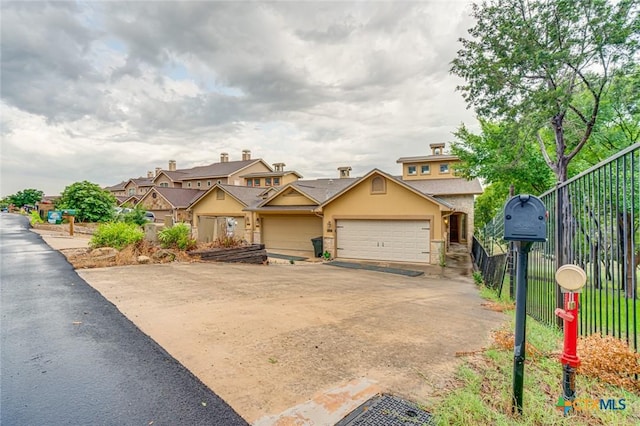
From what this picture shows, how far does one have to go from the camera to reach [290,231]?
2019 cm

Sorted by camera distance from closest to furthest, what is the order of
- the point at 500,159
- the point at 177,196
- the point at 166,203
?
the point at 500,159, the point at 166,203, the point at 177,196

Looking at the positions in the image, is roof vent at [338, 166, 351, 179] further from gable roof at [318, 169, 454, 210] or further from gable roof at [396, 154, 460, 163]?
gable roof at [318, 169, 454, 210]

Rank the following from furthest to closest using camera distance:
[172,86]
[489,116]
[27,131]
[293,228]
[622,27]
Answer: [293,228] → [172,86] → [27,131] → [489,116] → [622,27]

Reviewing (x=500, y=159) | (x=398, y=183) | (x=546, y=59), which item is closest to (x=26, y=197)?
(x=398, y=183)

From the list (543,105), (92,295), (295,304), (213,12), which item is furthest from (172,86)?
(543,105)

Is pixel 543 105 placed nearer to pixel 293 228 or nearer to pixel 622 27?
pixel 622 27

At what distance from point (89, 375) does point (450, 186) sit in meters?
23.3

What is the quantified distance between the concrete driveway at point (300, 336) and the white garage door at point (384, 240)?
645 centimetres

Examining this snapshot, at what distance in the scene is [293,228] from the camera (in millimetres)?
20031

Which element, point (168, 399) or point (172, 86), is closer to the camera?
point (168, 399)

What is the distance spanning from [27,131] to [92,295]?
44.8 feet

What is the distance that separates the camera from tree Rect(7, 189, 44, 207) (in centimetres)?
6209

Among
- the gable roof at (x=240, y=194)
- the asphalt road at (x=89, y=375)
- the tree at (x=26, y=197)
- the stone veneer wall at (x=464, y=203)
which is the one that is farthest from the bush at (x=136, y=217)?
the tree at (x=26, y=197)

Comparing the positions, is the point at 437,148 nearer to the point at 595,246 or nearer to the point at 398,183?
the point at 398,183
